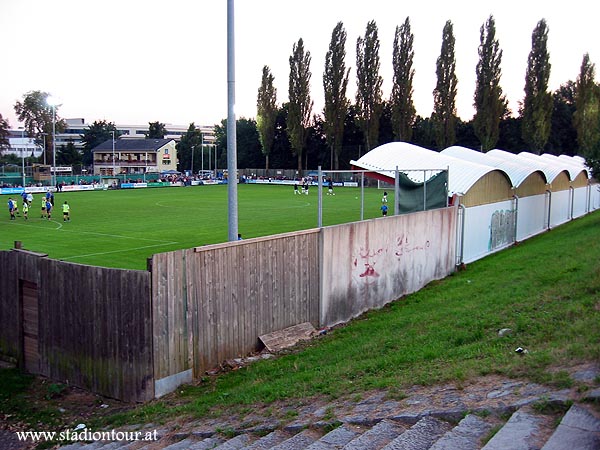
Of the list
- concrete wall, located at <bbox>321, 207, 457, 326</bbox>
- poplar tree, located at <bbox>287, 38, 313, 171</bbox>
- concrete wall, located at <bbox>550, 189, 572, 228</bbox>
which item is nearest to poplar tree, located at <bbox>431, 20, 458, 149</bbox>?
poplar tree, located at <bbox>287, 38, 313, 171</bbox>

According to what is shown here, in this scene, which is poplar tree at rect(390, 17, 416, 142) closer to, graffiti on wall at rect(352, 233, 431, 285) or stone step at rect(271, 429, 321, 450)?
graffiti on wall at rect(352, 233, 431, 285)

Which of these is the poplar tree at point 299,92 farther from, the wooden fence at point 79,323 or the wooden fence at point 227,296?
the wooden fence at point 79,323

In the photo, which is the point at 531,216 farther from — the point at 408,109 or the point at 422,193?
the point at 408,109

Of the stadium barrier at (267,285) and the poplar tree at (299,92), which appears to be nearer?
the stadium barrier at (267,285)

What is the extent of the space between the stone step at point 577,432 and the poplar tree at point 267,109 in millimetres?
93315

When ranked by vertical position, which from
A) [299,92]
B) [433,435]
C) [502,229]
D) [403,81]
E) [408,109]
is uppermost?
[403,81]

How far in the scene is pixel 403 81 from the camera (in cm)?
8350

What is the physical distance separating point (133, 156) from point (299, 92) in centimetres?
4948

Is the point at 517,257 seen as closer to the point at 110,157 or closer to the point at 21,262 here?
the point at 21,262

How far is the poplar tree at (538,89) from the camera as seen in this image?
2940 inches

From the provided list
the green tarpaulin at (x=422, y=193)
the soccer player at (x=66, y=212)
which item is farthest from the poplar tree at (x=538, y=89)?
the green tarpaulin at (x=422, y=193)

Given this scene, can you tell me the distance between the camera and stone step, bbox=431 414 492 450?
5363 millimetres

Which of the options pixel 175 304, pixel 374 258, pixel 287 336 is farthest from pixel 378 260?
pixel 175 304

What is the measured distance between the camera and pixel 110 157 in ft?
413
